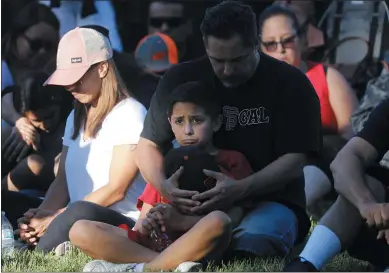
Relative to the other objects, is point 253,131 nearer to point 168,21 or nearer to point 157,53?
point 157,53

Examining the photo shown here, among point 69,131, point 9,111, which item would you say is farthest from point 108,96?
point 9,111

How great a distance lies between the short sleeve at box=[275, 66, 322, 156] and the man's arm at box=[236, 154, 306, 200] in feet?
0.14

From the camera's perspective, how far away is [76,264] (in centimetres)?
457

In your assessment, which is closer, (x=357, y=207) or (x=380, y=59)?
(x=357, y=207)

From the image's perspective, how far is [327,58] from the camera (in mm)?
7562

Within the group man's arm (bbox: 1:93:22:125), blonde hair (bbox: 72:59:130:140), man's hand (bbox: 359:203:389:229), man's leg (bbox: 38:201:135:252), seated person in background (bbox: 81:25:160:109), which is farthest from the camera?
man's arm (bbox: 1:93:22:125)

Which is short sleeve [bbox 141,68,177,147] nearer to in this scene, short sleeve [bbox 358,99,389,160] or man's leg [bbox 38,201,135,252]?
man's leg [bbox 38,201,135,252]

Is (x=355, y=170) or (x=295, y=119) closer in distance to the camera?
(x=355, y=170)

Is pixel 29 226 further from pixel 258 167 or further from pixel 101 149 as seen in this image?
pixel 258 167

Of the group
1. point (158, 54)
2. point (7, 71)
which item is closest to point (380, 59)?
point (158, 54)

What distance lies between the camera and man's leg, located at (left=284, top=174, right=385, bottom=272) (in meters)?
4.17

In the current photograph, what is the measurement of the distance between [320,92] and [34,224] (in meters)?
1.88

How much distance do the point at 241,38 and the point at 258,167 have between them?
21.5 inches

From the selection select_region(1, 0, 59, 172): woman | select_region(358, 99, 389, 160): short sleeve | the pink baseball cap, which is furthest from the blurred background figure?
select_region(358, 99, 389, 160): short sleeve
